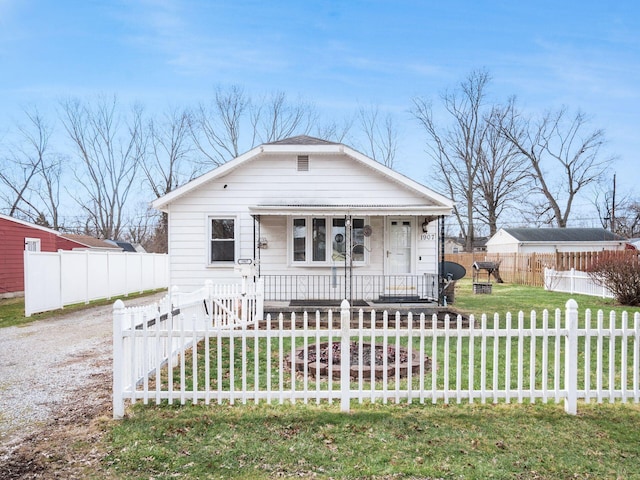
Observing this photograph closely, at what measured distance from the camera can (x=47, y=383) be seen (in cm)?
634

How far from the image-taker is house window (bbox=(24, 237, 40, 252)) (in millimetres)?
19956

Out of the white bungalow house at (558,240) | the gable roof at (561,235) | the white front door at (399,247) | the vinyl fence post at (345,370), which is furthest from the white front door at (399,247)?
the gable roof at (561,235)

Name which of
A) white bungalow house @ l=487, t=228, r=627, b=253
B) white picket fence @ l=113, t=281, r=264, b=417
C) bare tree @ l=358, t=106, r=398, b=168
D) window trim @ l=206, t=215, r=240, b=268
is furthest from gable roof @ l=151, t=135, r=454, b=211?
bare tree @ l=358, t=106, r=398, b=168

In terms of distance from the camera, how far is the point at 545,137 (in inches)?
1575


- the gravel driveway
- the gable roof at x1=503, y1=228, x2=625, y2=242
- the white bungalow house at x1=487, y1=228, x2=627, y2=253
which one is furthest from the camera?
the gable roof at x1=503, y1=228, x2=625, y2=242

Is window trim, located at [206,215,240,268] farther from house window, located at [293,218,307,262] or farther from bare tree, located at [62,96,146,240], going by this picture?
bare tree, located at [62,96,146,240]

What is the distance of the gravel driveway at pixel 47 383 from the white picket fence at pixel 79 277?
7.66 feet

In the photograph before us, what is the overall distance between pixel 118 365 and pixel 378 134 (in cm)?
3256

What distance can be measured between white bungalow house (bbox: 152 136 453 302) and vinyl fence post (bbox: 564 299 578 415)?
7.71 m

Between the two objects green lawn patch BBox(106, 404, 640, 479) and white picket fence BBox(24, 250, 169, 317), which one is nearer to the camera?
green lawn patch BBox(106, 404, 640, 479)

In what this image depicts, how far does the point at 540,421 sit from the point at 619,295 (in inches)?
466

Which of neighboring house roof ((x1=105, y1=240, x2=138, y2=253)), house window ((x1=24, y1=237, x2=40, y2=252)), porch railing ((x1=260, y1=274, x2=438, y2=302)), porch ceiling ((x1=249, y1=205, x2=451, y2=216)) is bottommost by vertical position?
porch railing ((x1=260, y1=274, x2=438, y2=302))

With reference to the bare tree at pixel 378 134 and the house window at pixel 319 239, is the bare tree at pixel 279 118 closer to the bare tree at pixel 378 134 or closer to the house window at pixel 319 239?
the bare tree at pixel 378 134

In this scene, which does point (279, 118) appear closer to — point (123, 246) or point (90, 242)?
point (90, 242)
